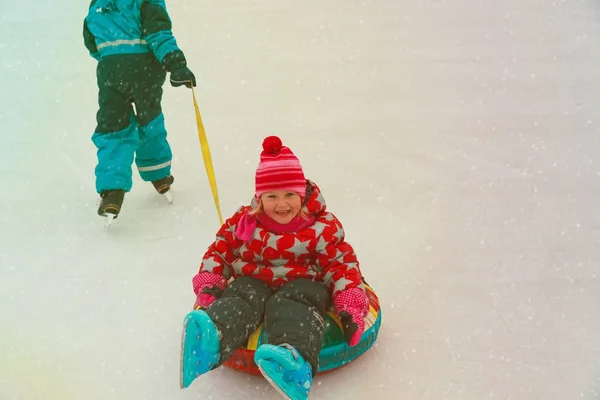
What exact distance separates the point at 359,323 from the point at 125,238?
5.52 feet

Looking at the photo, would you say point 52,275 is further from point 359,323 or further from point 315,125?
point 315,125

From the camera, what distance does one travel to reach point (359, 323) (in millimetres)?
2582

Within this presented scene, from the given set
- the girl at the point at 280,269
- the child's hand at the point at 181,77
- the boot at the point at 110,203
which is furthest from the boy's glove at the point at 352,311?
the boot at the point at 110,203

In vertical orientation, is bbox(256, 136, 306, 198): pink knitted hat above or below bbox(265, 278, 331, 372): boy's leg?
above

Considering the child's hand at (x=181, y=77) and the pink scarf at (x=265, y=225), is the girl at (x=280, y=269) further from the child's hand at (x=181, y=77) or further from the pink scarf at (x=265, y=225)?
the child's hand at (x=181, y=77)

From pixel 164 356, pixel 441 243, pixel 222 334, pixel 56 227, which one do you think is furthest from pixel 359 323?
pixel 56 227

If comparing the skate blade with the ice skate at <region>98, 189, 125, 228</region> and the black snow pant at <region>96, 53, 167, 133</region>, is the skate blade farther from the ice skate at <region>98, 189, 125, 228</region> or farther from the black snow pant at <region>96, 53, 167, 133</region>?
the black snow pant at <region>96, 53, 167, 133</region>

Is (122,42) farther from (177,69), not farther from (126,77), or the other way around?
(177,69)

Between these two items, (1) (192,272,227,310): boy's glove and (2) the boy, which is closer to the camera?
(1) (192,272,227,310): boy's glove

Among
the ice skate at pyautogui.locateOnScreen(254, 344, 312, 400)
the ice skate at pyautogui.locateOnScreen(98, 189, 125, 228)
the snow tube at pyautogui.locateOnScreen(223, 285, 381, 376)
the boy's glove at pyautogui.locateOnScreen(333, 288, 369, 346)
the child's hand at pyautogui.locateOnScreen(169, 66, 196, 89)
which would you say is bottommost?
the ice skate at pyautogui.locateOnScreen(98, 189, 125, 228)

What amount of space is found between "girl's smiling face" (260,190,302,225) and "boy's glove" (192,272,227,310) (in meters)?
0.31

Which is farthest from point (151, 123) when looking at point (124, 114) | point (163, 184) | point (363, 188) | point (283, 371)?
point (283, 371)

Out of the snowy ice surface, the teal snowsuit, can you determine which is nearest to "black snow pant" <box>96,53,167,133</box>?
the teal snowsuit

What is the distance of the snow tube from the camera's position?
100 inches
